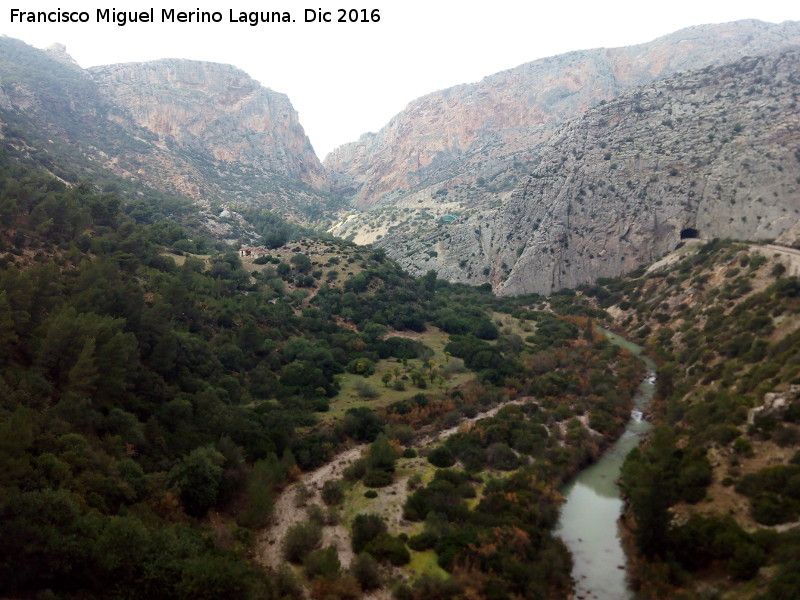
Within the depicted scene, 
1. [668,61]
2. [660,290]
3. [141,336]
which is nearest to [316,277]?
[141,336]

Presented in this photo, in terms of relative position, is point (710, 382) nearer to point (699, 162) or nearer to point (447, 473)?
point (447, 473)

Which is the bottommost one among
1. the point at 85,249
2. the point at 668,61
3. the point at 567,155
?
the point at 85,249

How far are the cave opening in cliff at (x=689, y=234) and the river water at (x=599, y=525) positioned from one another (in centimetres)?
5193

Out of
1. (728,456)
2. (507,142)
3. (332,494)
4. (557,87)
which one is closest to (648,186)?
(728,456)

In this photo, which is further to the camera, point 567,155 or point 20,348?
point 567,155

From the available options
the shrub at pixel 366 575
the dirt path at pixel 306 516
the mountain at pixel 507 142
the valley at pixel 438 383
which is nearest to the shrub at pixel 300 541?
the valley at pixel 438 383

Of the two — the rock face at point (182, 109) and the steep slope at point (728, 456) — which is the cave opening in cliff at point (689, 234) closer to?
the steep slope at point (728, 456)

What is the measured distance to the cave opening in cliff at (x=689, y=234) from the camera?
87.6 m

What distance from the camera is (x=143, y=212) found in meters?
93.9

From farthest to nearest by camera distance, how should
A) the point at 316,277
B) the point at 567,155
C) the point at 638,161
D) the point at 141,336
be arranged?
the point at 567,155, the point at 638,161, the point at 316,277, the point at 141,336

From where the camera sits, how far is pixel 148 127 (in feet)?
551

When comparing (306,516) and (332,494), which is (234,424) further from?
(306,516)

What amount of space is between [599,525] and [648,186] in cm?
7532

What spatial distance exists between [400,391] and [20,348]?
3210 cm
